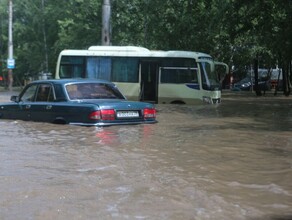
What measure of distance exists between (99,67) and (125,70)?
121cm

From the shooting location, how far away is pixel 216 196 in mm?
5629

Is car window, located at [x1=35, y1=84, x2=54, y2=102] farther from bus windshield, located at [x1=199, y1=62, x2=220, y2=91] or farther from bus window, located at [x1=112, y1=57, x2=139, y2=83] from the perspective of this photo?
bus window, located at [x1=112, y1=57, x2=139, y2=83]

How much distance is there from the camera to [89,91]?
11453 mm

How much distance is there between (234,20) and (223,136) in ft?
46.0

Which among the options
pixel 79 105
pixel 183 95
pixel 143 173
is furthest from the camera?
pixel 183 95

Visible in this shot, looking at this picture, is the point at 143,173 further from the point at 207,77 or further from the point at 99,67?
the point at 99,67

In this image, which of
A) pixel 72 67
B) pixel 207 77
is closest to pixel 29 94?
pixel 207 77

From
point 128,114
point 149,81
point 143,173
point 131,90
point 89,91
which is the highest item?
point 149,81

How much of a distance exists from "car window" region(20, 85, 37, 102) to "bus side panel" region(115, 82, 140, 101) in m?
Result: 10.7

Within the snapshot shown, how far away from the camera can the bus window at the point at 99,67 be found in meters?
23.5

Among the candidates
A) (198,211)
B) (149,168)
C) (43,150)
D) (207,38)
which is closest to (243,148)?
(149,168)

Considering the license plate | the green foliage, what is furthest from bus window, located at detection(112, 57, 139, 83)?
the license plate

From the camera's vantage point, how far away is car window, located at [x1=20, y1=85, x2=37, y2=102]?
39.6 feet

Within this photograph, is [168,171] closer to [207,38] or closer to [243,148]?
[243,148]
